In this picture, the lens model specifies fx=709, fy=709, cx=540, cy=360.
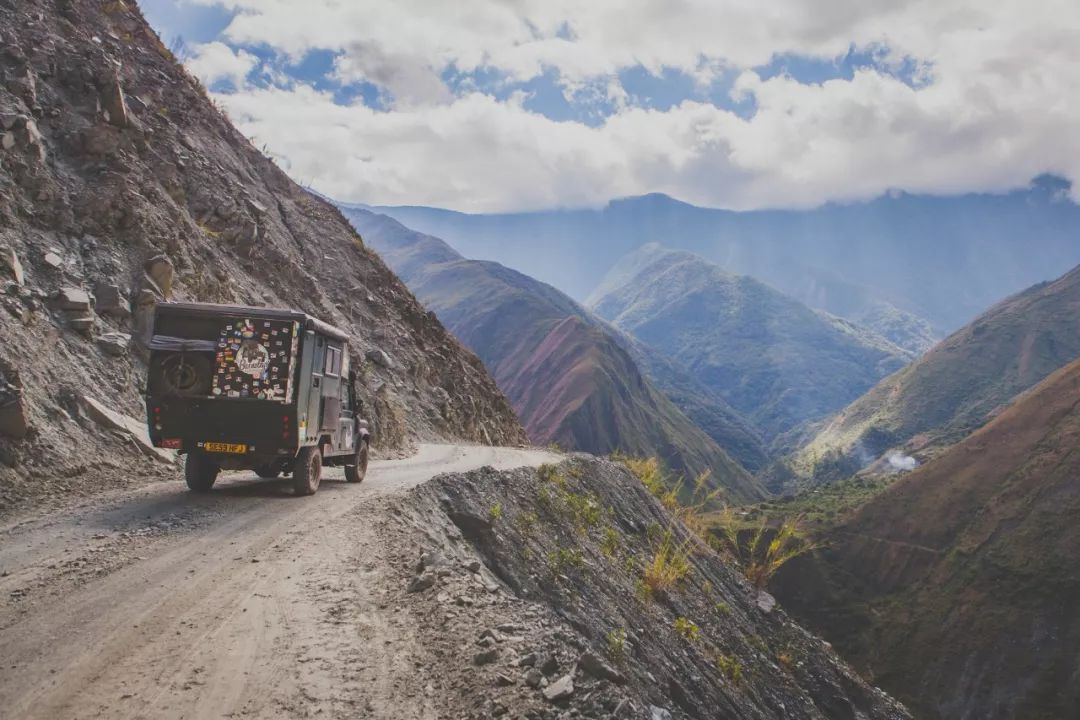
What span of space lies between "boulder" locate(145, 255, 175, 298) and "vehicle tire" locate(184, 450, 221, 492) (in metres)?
7.55

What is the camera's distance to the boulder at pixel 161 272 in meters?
18.9

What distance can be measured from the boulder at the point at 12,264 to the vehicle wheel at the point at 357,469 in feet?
25.4

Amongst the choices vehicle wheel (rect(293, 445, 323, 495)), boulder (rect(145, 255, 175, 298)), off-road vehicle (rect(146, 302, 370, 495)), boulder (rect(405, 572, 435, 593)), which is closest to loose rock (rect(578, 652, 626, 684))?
boulder (rect(405, 572, 435, 593))

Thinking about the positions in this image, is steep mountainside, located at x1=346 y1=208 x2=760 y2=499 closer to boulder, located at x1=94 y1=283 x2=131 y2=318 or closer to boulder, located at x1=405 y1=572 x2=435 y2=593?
boulder, located at x1=94 y1=283 x2=131 y2=318

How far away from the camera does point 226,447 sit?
41.3 feet

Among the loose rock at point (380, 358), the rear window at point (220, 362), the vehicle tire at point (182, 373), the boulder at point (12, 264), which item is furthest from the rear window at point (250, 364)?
the loose rock at point (380, 358)

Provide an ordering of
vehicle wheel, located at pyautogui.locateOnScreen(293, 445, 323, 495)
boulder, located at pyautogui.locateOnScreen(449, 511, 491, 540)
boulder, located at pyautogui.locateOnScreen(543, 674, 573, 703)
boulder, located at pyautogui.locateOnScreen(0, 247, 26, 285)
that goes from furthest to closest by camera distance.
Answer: boulder, located at pyautogui.locateOnScreen(0, 247, 26, 285) < vehicle wheel, located at pyautogui.locateOnScreen(293, 445, 323, 495) < boulder, located at pyautogui.locateOnScreen(449, 511, 491, 540) < boulder, located at pyautogui.locateOnScreen(543, 674, 573, 703)

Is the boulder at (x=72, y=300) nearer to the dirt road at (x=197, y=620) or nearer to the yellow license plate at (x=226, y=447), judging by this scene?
the yellow license plate at (x=226, y=447)

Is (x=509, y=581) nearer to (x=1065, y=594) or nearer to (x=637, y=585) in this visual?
(x=637, y=585)

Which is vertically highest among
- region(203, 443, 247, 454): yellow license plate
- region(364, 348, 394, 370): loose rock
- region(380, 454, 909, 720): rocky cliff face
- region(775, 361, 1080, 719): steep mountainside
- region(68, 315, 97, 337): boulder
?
region(68, 315, 97, 337): boulder

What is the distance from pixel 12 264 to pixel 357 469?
27.0ft

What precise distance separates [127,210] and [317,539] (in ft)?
45.7

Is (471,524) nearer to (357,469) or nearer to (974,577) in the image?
(357,469)

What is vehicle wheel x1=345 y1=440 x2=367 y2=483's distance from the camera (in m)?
16.8
